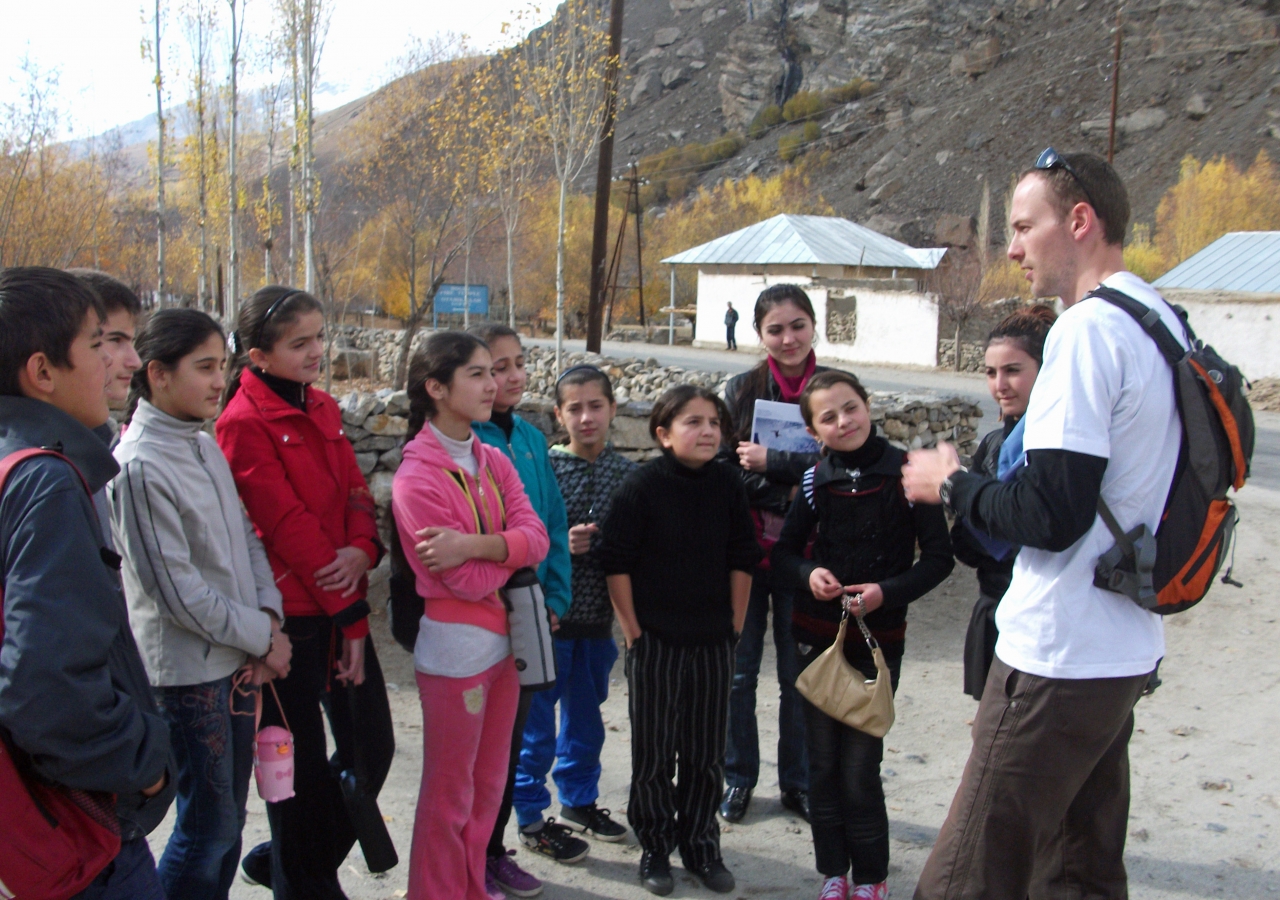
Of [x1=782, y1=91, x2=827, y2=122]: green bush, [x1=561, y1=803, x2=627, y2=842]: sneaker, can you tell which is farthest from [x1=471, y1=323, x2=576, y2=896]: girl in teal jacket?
[x1=782, y1=91, x2=827, y2=122]: green bush

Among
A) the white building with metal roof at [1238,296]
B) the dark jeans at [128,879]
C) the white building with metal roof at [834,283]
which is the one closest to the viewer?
the dark jeans at [128,879]

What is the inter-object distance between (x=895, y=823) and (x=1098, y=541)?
1.96 meters

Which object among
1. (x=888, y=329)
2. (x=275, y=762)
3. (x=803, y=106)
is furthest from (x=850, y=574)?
(x=803, y=106)

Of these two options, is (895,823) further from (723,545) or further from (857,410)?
(857,410)

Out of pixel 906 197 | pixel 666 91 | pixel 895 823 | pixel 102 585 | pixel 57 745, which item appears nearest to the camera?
pixel 57 745

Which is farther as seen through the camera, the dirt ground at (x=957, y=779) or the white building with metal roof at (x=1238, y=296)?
the white building with metal roof at (x=1238, y=296)

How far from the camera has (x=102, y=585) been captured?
159cm

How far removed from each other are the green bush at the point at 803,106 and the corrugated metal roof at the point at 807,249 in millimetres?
52599

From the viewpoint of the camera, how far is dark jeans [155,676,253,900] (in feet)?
7.27

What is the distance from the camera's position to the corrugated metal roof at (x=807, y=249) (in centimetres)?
3653

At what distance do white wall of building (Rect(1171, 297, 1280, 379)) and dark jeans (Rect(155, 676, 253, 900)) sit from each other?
1997cm

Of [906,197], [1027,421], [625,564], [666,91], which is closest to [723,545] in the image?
[625,564]

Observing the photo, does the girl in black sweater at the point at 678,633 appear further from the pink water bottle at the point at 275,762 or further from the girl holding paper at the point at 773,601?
the pink water bottle at the point at 275,762

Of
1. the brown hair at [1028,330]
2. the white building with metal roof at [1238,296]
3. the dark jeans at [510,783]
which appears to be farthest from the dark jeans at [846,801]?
the white building with metal roof at [1238,296]
